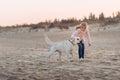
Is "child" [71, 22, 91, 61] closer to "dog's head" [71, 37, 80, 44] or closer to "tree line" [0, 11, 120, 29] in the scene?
"dog's head" [71, 37, 80, 44]

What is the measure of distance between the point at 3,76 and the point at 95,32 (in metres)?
23.3

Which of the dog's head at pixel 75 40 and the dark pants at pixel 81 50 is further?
the dark pants at pixel 81 50

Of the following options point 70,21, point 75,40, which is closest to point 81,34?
point 75,40

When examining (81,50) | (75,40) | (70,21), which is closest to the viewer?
(75,40)

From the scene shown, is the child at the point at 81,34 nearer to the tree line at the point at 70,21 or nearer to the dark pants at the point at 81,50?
the dark pants at the point at 81,50

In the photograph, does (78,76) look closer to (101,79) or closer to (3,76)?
(101,79)

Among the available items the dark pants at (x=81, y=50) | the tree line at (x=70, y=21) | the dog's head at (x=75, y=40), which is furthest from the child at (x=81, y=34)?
the tree line at (x=70, y=21)

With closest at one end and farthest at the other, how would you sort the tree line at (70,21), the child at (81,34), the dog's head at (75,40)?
1. the dog's head at (75,40)
2. the child at (81,34)
3. the tree line at (70,21)

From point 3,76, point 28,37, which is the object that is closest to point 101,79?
point 3,76

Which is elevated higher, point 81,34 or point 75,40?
point 81,34

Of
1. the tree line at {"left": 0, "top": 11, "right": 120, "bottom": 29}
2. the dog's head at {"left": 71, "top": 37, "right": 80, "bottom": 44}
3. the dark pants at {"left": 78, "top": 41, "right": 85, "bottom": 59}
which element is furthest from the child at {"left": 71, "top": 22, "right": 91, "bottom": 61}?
the tree line at {"left": 0, "top": 11, "right": 120, "bottom": 29}

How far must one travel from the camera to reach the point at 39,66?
47.3 feet

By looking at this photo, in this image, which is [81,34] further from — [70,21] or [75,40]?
[70,21]

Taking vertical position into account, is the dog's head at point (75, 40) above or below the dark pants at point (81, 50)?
above
